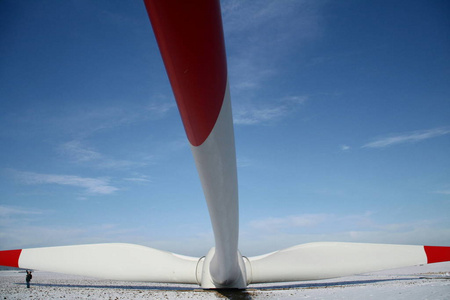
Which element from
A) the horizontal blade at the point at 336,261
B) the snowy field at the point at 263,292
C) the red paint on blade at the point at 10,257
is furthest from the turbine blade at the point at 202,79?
the red paint on blade at the point at 10,257

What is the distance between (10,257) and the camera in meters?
11.1

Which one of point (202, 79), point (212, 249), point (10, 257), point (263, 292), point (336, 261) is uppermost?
point (202, 79)

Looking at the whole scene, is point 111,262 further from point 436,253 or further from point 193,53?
point 436,253

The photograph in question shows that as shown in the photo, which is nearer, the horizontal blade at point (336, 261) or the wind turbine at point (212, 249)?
the wind turbine at point (212, 249)

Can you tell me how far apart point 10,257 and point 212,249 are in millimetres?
7988

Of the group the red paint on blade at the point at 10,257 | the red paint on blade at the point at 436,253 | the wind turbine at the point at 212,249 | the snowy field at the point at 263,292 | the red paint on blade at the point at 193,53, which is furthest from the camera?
the red paint on blade at the point at 10,257

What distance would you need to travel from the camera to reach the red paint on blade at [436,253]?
412 inches

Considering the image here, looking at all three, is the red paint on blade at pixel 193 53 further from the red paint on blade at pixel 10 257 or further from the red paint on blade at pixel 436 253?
the red paint on blade at pixel 10 257

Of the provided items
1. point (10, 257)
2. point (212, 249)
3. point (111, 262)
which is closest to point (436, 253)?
point (212, 249)

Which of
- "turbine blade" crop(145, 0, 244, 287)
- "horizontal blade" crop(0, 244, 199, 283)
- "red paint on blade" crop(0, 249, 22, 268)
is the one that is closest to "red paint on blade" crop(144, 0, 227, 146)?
"turbine blade" crop(145, 0, 244, 287)

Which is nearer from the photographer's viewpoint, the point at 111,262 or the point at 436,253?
the point at 436,253

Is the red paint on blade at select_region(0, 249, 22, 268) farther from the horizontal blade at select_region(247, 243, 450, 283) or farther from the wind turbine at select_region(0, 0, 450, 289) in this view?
the horizontal blade at select_region(247, 243, 450, 283)

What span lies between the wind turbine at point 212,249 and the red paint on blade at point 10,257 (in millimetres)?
33

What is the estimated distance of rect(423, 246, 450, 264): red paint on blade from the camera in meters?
10.5
